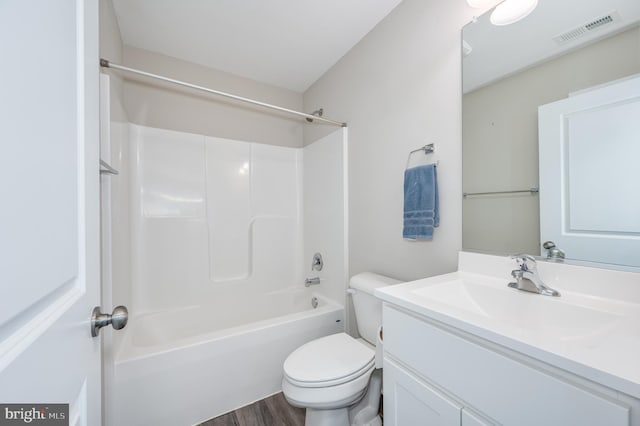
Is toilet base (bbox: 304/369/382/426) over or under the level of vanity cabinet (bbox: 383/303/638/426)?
under

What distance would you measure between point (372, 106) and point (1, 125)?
5.79 ft

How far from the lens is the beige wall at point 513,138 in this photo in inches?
34.4

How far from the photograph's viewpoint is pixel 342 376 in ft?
3.83

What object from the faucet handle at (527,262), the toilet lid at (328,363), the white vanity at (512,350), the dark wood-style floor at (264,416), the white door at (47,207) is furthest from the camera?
the dark wood-style floor at (264,416)

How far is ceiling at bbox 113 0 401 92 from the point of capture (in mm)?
1546

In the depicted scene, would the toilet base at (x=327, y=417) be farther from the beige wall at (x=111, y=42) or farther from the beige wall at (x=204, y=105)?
the beige wall at (x=204, y=105)

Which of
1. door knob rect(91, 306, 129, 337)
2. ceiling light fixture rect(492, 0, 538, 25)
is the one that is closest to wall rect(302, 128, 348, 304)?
ceiling light fixture rect(492, 0, 538, 25)

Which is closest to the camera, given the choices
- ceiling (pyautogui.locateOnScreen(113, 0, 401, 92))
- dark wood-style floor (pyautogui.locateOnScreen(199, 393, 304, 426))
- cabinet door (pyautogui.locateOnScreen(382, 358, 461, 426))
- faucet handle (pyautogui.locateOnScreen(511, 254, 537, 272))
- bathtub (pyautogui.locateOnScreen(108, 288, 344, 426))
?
cabinet door (pyautogui.locateOnScreen(382, 358, 461, 426))

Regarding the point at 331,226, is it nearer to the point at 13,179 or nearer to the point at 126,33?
the point at 13,179

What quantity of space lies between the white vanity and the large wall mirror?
0.43 ft

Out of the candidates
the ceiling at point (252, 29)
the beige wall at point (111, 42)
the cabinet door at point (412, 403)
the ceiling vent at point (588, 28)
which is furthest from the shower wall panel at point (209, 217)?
the ceiling vent at point (588, 28)

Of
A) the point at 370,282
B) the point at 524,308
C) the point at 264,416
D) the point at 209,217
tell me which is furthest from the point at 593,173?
the point at 209,217

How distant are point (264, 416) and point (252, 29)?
99.6 inches

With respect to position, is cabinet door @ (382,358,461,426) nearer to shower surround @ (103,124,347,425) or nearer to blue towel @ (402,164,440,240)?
blue towel @ (402,164,440,240)
